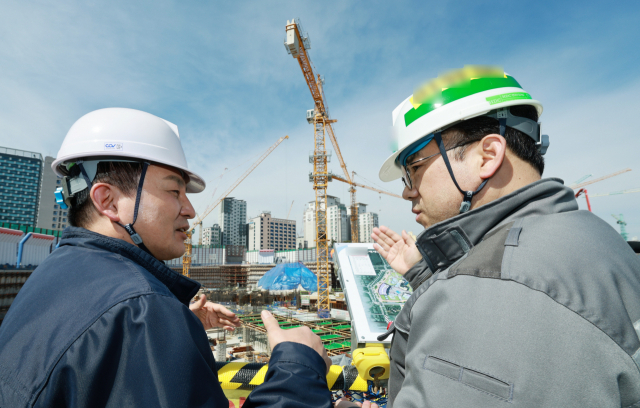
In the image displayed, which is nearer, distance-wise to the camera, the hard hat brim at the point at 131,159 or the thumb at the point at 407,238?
the hard hat brim at the point at 131,159

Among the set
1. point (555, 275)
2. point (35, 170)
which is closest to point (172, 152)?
point (555, 275)

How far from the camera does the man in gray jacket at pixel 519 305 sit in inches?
37.5

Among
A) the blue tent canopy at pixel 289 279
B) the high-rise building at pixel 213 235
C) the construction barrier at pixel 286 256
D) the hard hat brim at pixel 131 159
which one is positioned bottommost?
the blue tent canopy at pixel 289 279

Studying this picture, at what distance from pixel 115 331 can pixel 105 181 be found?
44.9 inches

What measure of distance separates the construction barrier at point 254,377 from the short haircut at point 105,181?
1.75 m

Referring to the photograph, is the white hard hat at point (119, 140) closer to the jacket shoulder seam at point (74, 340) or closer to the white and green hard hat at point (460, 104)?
the jacket shoulder seam at point (74, 340)

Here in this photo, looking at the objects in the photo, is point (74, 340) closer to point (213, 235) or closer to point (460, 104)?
point (460, 104)

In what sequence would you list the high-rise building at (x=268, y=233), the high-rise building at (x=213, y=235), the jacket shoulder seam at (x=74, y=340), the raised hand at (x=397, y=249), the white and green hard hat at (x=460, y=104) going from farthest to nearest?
the high-rise building at (x=213, y=235)
the high-rise building at (x=268, y=233)
the raised hand at (x=397, y=249)
the white and green hard hat at (x=460, y=104)
the jacket shoulder seam at (x=74, y=340)

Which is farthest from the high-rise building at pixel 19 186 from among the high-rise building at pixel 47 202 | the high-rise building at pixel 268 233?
the high-rise building at pixel 268 233

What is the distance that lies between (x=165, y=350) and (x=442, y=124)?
6.07 feet

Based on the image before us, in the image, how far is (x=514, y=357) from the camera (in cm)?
98

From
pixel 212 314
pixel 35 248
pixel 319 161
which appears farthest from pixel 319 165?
pixel 212 314

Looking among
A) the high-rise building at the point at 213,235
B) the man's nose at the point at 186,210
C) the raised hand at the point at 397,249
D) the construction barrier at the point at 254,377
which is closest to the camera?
the man's nose at the point at 186,210

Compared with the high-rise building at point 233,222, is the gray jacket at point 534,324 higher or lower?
lower
